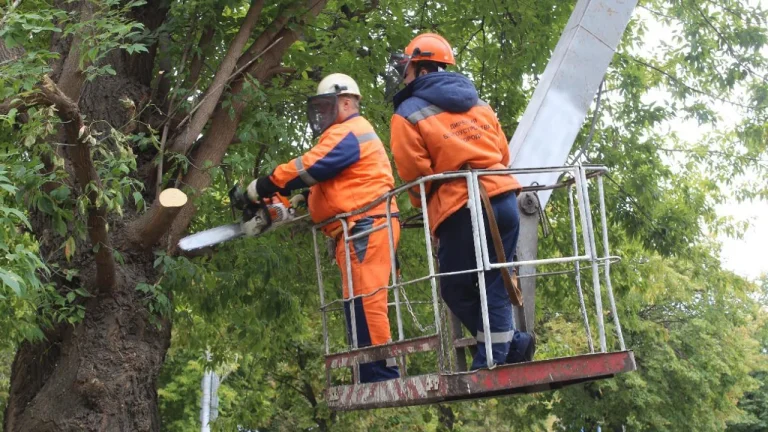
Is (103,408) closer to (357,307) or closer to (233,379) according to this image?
(357,307)

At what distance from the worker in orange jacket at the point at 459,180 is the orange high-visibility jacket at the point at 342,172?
62 centimetres

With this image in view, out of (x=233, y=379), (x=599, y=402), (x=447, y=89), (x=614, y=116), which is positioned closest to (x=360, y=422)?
(x=233, y=379)

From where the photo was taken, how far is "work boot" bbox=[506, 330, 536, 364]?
482 cm

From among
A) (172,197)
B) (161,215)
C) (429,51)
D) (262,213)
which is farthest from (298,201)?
(429,51)

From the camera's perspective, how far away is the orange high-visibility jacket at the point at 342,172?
17.9ft

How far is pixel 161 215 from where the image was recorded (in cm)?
679

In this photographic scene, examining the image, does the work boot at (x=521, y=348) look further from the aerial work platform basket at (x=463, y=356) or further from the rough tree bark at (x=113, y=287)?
the rough tree bark at (x=113, y=287)

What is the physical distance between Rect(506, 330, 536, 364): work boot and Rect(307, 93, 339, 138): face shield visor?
5.62 feet

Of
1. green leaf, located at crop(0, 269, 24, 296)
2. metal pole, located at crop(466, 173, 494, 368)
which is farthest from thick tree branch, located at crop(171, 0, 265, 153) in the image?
metal pole, located at crop(466, 173, 494, 368)

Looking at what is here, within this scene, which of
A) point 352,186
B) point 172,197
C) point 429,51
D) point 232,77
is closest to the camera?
point 429,51

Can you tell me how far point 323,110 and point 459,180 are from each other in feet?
4.10

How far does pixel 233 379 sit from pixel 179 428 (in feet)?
7.55

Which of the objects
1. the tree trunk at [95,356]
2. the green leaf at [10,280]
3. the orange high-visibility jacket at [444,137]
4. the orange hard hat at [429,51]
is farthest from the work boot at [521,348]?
the tree trunk at [95,356]

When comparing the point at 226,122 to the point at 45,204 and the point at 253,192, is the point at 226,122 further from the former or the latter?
the point at 45,204
